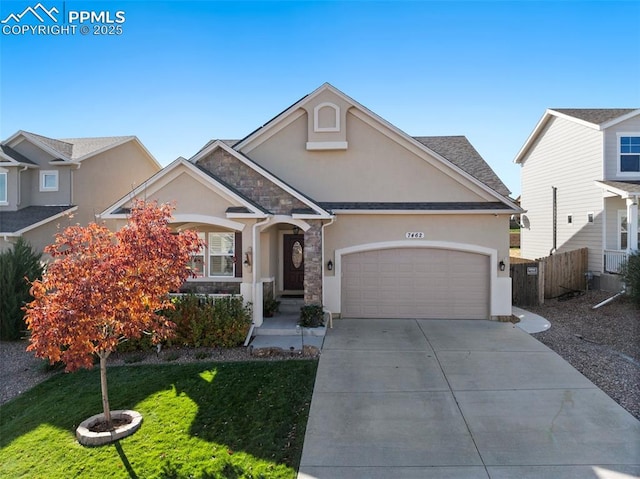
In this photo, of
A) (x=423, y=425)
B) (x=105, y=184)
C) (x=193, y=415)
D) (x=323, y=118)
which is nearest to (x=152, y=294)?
(x=193, y=415)

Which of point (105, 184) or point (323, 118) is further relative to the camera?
point (105, 184)

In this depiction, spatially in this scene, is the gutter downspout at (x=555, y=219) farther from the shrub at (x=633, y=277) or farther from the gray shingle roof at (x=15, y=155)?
the gray shingle roof at (x=15, y=155)

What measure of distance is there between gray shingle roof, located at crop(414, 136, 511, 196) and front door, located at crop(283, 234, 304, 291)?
605 cm

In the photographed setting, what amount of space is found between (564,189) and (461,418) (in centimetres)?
1672

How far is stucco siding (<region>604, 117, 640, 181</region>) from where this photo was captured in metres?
16.1

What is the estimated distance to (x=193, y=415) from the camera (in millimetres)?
6414

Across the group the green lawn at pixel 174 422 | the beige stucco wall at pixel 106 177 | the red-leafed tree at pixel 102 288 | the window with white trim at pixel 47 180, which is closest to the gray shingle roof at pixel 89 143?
the beige stucco wall at pixel 106 177

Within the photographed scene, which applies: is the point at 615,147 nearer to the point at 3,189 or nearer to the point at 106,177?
the point at 106,177

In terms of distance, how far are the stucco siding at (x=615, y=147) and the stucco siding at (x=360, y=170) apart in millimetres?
7877

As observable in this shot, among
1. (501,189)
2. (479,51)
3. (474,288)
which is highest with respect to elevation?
(479,51)

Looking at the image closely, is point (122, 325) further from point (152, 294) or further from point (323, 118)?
point (323, 118)

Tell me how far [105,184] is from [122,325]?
15786mm

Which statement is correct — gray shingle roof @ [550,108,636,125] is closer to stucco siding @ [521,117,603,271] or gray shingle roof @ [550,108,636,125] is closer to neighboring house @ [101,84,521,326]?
stucco siding @ [521,117,603,271]

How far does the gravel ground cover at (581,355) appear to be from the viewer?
7629 mm
